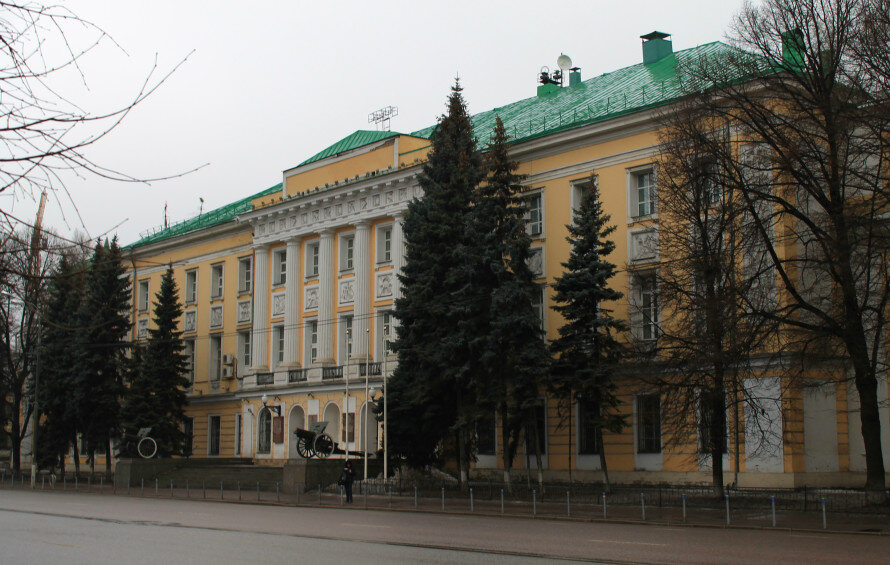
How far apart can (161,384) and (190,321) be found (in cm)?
974

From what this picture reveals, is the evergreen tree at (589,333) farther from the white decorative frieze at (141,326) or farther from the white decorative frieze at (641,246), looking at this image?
the white decorative frieze at (141,326)

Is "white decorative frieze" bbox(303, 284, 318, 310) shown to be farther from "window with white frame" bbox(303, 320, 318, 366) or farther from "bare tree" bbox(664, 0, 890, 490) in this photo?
"bare tree" bbox(664, 0, 890, 490)

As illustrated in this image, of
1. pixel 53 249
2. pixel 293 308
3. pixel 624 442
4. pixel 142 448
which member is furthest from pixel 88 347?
pixel 53 249

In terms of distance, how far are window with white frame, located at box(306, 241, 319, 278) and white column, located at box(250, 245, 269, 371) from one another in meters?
3.40

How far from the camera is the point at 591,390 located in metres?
34.7

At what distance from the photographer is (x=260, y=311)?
188 feet

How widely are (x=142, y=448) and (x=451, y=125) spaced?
80.9ft

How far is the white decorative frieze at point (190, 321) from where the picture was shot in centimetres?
6347

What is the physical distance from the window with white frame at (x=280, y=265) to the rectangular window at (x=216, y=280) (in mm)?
6044

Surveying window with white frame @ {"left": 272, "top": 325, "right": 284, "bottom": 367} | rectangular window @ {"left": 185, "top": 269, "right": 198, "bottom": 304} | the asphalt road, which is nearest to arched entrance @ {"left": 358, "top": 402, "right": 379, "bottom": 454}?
window with white frame @ {"left": 272, "top": 325, "right": 284, "bottom": 367}

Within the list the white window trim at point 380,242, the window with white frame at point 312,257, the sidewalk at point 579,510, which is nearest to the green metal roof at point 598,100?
the white window trim at point 380,242

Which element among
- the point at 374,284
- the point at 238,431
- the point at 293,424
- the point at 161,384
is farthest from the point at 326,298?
the point at 238,431

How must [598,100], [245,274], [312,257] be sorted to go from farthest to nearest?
[245,274], [312,257], [598,100]

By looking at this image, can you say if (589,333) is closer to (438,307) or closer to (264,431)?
(438,307)
